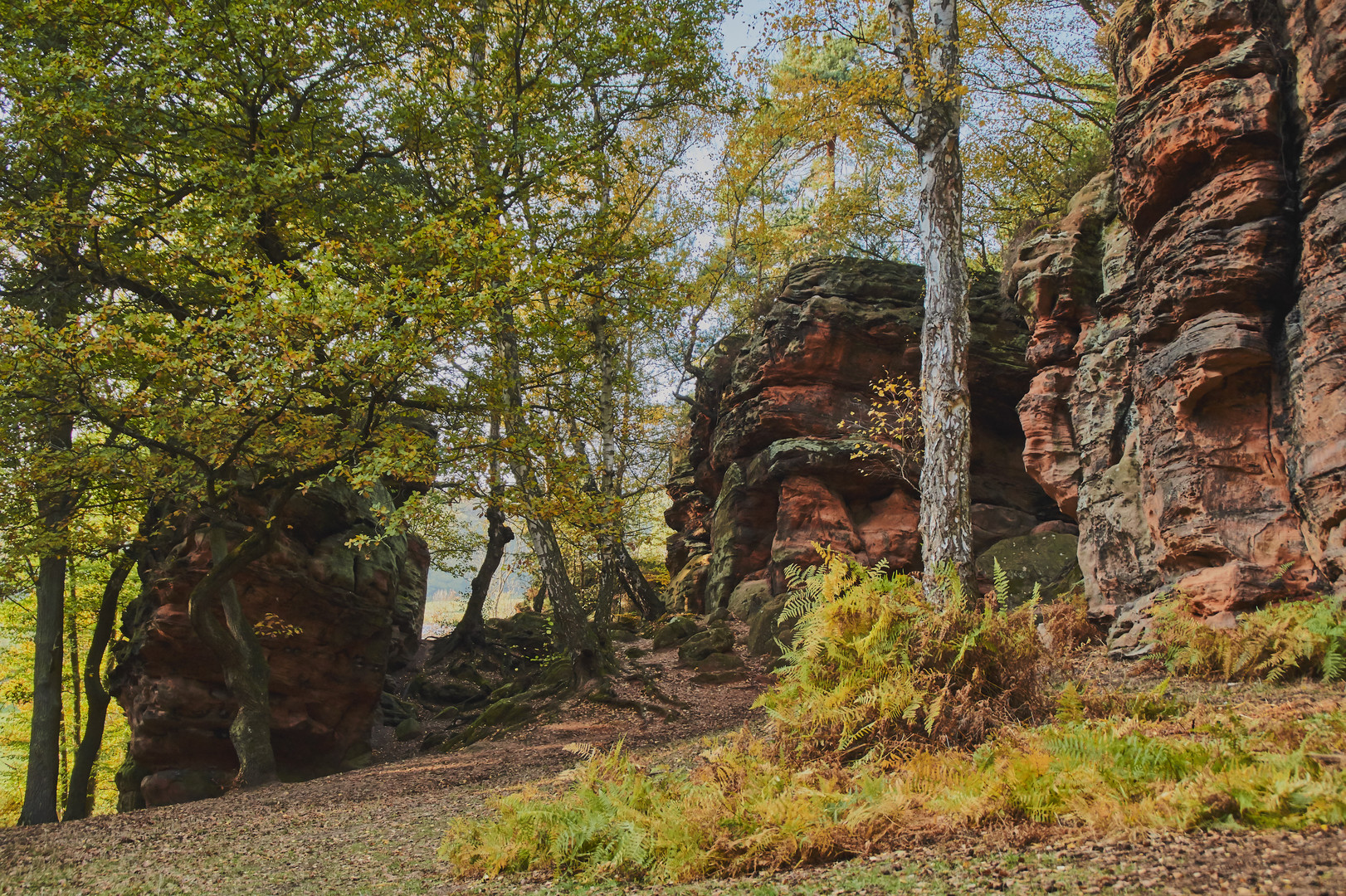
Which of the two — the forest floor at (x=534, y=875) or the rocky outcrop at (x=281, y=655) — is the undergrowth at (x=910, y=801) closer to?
the forest floor at (x=534, y=875)

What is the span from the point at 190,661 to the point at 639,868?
556 inches

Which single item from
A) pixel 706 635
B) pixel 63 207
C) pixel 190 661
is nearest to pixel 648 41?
pixel 63 207

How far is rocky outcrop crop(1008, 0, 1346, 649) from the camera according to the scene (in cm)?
752

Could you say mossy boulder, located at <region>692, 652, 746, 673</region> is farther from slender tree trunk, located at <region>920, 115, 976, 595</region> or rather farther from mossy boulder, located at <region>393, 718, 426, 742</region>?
mossy boulder, located at <region>393, 718, 426, 742</region>

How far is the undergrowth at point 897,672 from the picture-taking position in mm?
5270

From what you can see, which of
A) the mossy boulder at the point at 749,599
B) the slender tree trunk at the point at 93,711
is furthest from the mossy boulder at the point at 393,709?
the mossy boulder at the point at 749,599

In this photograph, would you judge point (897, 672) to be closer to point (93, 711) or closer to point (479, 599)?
point (93, 711)

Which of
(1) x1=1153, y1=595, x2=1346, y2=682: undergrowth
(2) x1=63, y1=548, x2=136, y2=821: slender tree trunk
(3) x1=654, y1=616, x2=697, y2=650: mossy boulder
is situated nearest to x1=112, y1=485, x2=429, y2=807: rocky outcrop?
(2) x1=63, y1=548, x2=136, y2=821: slender tree trunk

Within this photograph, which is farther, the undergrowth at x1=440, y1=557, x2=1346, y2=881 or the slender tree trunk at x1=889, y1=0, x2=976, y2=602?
the slender tree trunk at x1=889, y1=0, x2=976, y2=602

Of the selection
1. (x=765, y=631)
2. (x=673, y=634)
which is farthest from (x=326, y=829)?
(x=673, y=634)

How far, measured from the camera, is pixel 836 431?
65.1 feet

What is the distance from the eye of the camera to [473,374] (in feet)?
40.9

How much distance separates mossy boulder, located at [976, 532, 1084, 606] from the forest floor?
5.31 meters

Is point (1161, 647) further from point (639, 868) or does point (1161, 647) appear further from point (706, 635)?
point (706, 635)
